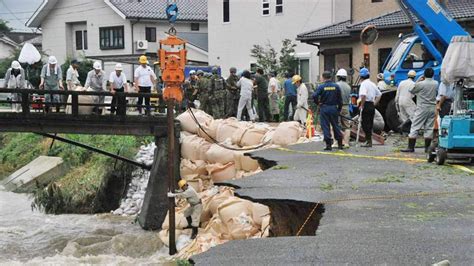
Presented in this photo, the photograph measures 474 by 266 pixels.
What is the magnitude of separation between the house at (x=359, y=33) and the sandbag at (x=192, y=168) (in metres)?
11.9

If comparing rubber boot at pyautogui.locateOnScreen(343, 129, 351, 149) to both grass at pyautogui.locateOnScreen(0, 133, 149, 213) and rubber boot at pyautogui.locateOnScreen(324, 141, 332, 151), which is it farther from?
grass at pyautogui.locateOnScreen(0, 133, 149, 213)

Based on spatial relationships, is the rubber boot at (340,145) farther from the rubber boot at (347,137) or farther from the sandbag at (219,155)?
the sandbag at (219,155)

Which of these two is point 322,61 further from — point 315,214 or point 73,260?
point 315,214

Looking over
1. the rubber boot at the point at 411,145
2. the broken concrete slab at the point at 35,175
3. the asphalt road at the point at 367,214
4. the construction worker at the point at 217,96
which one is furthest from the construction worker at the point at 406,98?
the broken concrete slab at the point at 35,175

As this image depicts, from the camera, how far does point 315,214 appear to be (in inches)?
323

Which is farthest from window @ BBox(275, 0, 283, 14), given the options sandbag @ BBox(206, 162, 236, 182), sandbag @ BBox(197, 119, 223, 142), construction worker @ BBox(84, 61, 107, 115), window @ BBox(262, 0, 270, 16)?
sandbag @ BBox(206, 162, 236, 182)

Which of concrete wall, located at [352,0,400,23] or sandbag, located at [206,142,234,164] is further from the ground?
concrete wall, located at [352,0,400,23]

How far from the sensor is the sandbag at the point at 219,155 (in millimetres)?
15703

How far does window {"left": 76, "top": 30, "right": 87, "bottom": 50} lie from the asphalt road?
115ft

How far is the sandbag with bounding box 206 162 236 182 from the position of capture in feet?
50.7

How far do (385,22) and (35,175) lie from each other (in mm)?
14205

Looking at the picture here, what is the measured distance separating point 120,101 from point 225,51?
2172 cm

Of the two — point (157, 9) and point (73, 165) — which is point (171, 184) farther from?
→ point (157, 9)

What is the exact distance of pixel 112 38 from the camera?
142 feet
